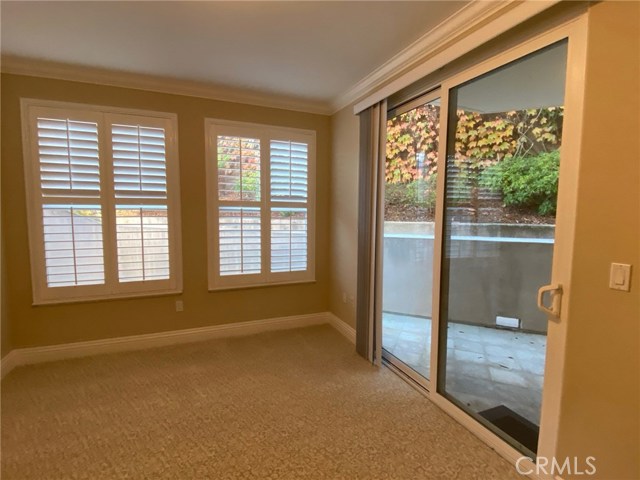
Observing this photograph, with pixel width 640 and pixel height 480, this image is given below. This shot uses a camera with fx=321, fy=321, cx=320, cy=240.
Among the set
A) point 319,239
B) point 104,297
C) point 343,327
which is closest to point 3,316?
point 104,297

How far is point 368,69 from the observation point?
8.95 ft

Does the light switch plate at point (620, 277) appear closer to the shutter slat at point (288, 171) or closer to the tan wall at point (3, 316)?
the shutter slat at point (288, 171)

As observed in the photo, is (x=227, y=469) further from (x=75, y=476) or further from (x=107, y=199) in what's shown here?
(x=107, y=199)

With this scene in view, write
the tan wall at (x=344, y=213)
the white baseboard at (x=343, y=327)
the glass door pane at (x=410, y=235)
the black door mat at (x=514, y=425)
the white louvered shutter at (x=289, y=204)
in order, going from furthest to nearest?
1. the white louvered shutter at (x=289, y=204)
2. the white baseboard at (x=343, y=327)
3. the tan wall at (x=344, y=213)
4. the glass door pane at (x=410, y=235)
5. the black door mat at (x=514, y=425)

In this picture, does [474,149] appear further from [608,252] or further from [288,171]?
[288,171]

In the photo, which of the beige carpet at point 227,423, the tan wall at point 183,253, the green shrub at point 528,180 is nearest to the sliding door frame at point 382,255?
the beige carpet at point 227,423

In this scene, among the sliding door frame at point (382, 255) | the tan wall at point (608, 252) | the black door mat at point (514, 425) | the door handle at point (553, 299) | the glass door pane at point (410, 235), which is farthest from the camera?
the glass door pane at point (410, 235)

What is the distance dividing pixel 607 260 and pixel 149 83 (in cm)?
363

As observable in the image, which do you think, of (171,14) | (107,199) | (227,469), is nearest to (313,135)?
(171,14)

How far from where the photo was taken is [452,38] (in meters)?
2.06

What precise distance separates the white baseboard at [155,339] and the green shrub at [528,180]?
2186 millimetres

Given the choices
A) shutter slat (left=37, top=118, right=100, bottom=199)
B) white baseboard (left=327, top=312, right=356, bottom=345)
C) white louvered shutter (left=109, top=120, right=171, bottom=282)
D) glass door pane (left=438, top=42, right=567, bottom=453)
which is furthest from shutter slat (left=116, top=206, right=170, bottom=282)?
glass door pane (left=438, top=42, right=567, bottom=453)

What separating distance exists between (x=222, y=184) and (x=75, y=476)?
2502 mm

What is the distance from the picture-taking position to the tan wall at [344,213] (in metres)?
3.36
